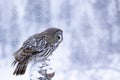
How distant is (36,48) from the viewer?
3.06 m

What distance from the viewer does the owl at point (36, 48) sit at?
9.69 ft

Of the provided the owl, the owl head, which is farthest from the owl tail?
the owl head

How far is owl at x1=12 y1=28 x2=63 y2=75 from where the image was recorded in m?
2.95

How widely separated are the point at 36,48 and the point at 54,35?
17 cm

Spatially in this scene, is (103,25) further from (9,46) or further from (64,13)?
(9,46)

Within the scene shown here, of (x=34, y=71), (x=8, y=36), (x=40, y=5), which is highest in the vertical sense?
(x=40, y=5)

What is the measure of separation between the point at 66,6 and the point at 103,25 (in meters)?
0.89

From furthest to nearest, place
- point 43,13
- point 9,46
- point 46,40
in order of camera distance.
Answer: point 43,13 < point 9,46 < point 46,40

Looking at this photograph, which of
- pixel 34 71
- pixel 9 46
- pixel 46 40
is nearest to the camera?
pixel 34 71

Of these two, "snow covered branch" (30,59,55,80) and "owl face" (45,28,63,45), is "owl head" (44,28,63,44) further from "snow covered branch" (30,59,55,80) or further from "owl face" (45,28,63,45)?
"snow covered branch" (30,59,55,80)

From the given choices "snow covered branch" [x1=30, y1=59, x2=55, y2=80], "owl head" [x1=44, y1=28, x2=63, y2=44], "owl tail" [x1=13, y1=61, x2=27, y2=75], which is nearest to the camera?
"snow covered branch" [x1=30, y1=59, x2=55, y2=80]

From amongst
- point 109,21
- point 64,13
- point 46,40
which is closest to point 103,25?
point 109,21

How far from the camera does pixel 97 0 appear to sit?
32.5 ft

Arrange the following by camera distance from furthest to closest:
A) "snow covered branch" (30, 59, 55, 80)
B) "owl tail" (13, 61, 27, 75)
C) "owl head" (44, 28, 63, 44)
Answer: "owl head" (44, 28, 63, 44) → "owl tail" (13, 61, 27, 75) → "snow covered branch" (30, 59, 55, 80)
